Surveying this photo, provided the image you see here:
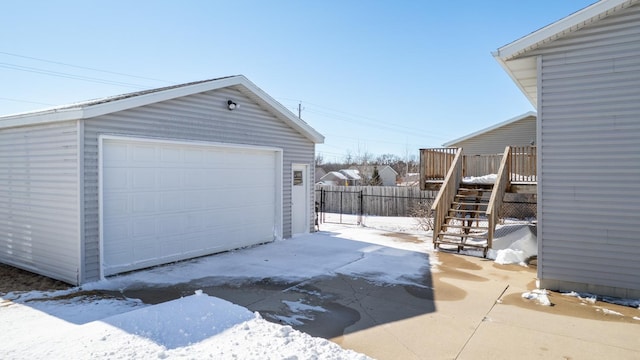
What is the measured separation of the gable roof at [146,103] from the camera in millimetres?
5762

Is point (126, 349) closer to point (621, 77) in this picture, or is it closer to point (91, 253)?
point (91, 253)

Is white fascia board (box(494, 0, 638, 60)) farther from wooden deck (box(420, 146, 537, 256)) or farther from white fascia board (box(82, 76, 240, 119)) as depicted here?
white fascia board (box(82, 76, 240, 119))

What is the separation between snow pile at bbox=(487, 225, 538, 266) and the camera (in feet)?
25.2

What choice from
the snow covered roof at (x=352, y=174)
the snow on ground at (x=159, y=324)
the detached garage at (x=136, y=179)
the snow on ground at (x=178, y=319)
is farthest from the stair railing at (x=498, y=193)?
the snow covered roof at (x=352, y=174)

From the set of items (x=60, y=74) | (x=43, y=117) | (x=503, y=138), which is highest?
(x=60, y=74)

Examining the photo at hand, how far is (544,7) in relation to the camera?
916 cm

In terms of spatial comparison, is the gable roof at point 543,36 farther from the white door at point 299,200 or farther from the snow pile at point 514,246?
the white door at point 299,200

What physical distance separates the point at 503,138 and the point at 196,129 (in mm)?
14830

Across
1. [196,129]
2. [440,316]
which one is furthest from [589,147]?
[196,129]

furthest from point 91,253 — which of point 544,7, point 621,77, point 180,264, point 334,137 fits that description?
point 334,137

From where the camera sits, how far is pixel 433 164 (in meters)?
11.0

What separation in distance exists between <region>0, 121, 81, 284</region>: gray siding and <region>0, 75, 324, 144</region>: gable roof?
0.18m

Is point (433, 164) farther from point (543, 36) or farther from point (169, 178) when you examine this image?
point (169, 178)

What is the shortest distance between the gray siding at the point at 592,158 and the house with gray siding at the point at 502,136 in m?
11.0
